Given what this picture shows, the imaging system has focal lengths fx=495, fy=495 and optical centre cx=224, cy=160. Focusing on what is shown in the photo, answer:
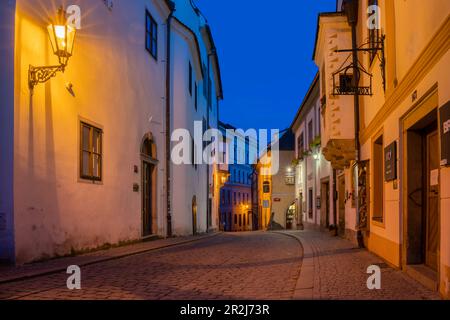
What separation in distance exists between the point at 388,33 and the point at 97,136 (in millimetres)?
6997

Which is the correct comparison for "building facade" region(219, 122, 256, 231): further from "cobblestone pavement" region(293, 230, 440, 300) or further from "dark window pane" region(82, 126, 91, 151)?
"cobblestone pavement" region(293, 230, 440, 300)

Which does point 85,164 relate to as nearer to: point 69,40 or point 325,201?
point 69,40

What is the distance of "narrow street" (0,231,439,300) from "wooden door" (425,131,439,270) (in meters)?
0.52

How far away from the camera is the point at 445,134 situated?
5625mm

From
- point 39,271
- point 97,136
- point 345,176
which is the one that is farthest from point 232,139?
point 39,271

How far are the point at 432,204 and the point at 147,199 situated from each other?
34.9ft

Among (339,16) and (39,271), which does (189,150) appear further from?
(39,271)

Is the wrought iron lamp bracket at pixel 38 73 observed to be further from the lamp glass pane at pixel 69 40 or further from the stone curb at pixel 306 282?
the stone curb at pixel 306 282

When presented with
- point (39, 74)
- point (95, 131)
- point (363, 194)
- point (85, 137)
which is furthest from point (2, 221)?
point (363, 194)

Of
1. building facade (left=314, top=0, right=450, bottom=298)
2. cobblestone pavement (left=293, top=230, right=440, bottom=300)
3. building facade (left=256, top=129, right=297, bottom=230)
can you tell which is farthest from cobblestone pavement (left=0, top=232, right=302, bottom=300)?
building facade (left=256, top=129, right=297, bottom=230)

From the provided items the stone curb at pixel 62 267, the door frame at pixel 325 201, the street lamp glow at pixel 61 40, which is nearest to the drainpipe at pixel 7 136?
the street lamp glow at pixel 61 40

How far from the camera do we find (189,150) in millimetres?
21328

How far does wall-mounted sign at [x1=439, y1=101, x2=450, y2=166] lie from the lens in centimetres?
554
